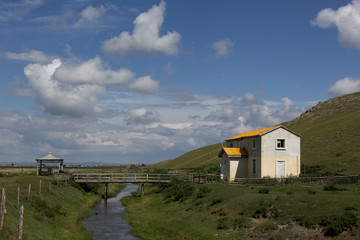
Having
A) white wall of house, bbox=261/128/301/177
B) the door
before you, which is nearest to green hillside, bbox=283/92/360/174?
white wall of house, bbox=261/128/301/177

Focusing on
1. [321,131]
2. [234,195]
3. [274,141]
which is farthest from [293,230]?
[321,131]

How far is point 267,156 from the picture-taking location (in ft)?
160

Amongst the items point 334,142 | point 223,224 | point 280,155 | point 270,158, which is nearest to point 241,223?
point 223,224

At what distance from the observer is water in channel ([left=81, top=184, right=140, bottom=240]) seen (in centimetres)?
3084

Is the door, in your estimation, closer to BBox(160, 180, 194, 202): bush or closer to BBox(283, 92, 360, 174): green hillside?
BBox(283, 92, 360, 174): green hillside

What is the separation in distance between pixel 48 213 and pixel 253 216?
18.4 meters

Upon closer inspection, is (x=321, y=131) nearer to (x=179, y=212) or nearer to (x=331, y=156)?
(x=331, y=156)

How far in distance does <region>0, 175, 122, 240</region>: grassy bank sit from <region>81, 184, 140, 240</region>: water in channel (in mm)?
1010

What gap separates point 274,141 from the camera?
49.4 metres

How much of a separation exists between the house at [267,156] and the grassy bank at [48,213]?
67.2ft

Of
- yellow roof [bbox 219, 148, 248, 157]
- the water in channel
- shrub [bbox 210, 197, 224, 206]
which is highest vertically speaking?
yellow roof [bbox 219, 148, 248, 157]

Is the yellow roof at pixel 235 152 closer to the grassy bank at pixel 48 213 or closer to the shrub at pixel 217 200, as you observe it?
the shrub at pixel 217 200

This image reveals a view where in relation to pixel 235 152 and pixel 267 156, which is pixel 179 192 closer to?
pixel 235 152

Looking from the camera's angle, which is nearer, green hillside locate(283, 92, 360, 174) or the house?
the house
